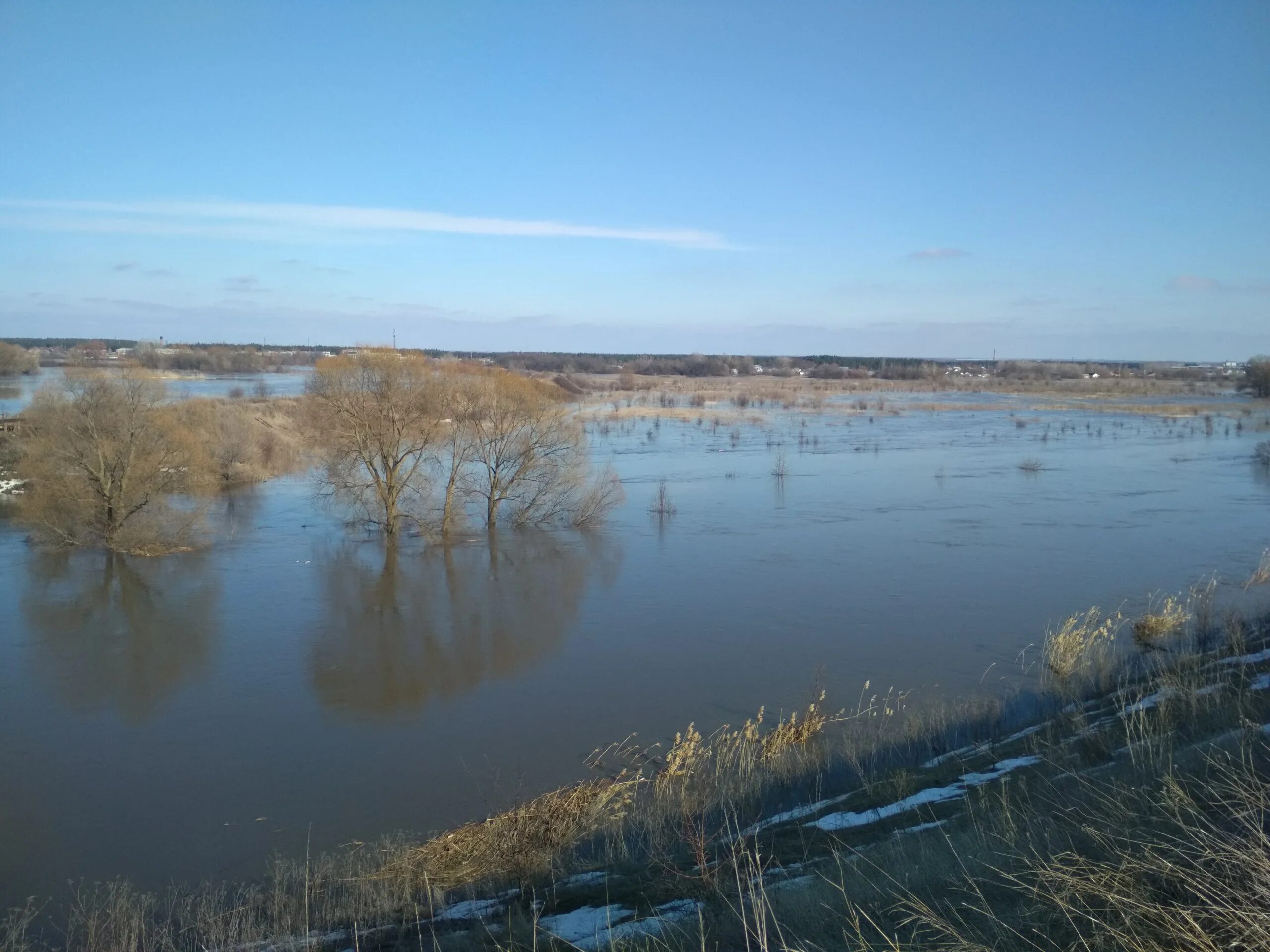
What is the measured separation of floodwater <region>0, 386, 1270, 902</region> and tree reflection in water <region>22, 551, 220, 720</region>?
2.4 inches

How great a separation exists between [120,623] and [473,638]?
542 centimetres

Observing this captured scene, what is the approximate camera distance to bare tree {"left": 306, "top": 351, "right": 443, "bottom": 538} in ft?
58.5

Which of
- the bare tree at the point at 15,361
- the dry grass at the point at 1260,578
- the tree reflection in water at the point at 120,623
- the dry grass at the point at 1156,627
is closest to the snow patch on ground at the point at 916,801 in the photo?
the dry grass at the point at 1156,627

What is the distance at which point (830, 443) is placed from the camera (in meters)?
31.2

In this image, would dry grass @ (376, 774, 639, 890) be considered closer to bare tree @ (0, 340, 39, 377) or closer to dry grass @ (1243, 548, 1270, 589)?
dry grass @ (1243, 548, 1270, 589)

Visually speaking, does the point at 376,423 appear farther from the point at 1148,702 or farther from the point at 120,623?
the point at 1148,702

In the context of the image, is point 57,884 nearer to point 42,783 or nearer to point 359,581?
point 42,783

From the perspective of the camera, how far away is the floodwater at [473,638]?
806 centimetres

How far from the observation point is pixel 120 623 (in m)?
13.3

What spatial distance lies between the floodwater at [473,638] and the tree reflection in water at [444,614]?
0.06 m

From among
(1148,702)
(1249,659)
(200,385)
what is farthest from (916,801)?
(200,385)

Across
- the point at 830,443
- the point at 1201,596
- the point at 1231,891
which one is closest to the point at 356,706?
the point at 1231,891

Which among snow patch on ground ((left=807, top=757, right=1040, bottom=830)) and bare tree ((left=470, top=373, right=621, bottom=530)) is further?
bare tree ((left=470, top=373, right=621, bottom=530))

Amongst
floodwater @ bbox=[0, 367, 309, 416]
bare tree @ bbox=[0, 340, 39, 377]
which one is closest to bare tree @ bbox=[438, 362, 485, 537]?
floodwater @ bbox=[0, 367, 309, 416]
